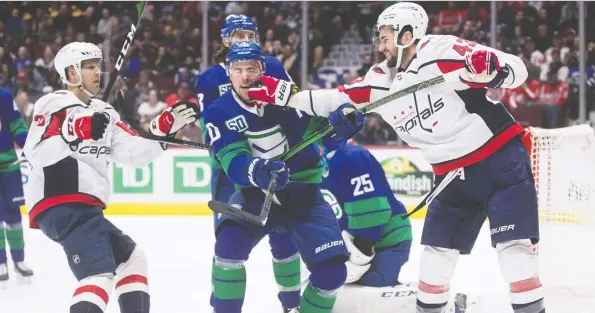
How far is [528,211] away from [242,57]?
3.41 feet

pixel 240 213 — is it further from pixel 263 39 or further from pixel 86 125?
pixel 263 39

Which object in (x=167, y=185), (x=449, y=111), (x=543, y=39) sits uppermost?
(x=543, y=39)

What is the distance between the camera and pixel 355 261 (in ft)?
11.5

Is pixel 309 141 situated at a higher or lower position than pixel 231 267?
higher

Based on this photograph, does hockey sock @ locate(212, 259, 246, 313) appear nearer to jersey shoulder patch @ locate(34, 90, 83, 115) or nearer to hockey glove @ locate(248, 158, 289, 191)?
hockey glove @ locate(248, 158, 289, 191)

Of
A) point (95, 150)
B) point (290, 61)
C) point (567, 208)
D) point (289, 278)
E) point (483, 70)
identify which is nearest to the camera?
point (483, 70)

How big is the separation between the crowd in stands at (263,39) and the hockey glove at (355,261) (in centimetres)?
351

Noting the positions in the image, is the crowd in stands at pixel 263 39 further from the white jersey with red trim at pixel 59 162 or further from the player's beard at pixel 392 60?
the white jersey with red trim at pixel 59 162

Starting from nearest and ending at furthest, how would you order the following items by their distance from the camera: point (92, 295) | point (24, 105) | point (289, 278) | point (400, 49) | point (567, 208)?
point (92, 295)
point (400, 49)
point (289, 278)
point (567, 208)
point (24, 105)

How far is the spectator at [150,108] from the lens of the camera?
7.50 meters

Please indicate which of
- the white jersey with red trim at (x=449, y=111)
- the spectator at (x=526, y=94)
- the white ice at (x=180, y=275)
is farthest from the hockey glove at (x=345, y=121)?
the spectator at (x=526, y=94)

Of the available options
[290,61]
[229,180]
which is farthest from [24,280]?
[290,61]

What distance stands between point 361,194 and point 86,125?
1.18 m

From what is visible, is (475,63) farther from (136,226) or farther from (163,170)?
(163,170)
